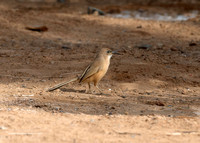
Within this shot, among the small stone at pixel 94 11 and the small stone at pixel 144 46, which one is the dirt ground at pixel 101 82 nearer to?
the small stone at pixel 144 46

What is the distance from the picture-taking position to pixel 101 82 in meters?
7.60

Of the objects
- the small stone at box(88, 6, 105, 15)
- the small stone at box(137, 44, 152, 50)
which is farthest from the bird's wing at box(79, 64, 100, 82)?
the small stone at box(88, 6, 105, 15)

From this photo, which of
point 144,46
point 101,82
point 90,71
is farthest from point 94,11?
point 90,71

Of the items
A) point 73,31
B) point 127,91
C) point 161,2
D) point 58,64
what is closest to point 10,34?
point 73,31

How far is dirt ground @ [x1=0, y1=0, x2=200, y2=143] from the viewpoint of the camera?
4605 mm

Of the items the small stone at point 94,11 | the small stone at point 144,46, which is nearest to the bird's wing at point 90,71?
the small stone at point 144,46

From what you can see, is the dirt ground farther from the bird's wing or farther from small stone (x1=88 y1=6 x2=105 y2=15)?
small stone (x1=88 y1=6 x2=105 y2=15)

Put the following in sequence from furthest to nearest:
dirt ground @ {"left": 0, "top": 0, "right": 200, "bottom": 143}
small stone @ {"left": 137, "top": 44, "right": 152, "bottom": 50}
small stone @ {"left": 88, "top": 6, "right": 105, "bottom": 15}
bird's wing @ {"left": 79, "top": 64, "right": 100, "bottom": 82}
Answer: small stone @ {"left": 88, "top": 6, "right": 105, "bottom": 15} → small stone @ {"left": 137, "top": 44, "right": 152, "bottom": 50} → bird's wing @ {"left": 79, "top": 64, "right": 100, "bottom": 82} → dirt ground @ {"left": 0, "top": 0, "right": 200, "bottom": 143}

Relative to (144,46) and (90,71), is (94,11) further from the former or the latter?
(90,71)

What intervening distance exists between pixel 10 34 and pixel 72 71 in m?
4.21

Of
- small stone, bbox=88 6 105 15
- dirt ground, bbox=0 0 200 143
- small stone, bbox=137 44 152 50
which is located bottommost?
dirt ground, bbox=0 0 200 143

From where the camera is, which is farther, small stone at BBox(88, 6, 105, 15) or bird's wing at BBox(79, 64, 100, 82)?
small stone at BBox(88, 6, 105, 15)

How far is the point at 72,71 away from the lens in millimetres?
8039

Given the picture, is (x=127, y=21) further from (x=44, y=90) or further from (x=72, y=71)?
(x=44, y=90)
